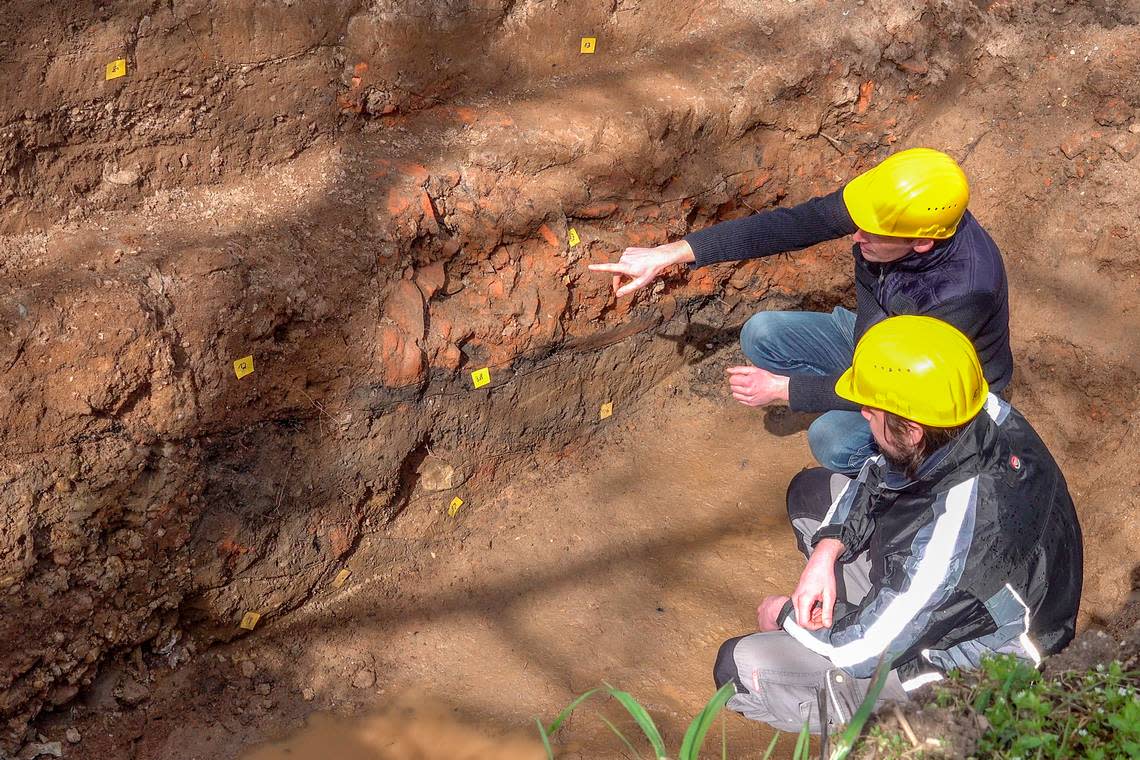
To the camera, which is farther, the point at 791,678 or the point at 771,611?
the point at 771,611

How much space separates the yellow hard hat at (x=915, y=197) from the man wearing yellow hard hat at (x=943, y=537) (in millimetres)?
489

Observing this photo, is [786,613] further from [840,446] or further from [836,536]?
[840,446]

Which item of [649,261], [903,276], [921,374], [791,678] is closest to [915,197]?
[903,276]

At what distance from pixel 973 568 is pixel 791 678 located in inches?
24.5

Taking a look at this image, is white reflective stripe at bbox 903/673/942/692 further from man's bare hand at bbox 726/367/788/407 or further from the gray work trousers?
man's bare hand at bbox 726/367/788/407

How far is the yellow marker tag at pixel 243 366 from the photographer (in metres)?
3.02

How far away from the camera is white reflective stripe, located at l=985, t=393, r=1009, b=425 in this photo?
7.94 ft

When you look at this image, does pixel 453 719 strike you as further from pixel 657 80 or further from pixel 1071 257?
pixel 1071 257

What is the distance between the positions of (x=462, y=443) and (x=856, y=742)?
2.20 meters

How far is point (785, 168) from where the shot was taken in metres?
4.20

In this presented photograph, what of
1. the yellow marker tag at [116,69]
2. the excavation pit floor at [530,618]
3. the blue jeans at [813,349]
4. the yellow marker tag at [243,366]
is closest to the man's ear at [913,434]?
the blue jeans at [813,349]

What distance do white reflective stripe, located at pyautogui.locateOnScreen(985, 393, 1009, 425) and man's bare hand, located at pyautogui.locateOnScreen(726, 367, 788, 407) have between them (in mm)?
702

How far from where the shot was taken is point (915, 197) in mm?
2680

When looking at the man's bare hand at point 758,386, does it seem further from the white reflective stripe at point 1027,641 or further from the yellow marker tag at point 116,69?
the yellow marker tag at point 116,69
